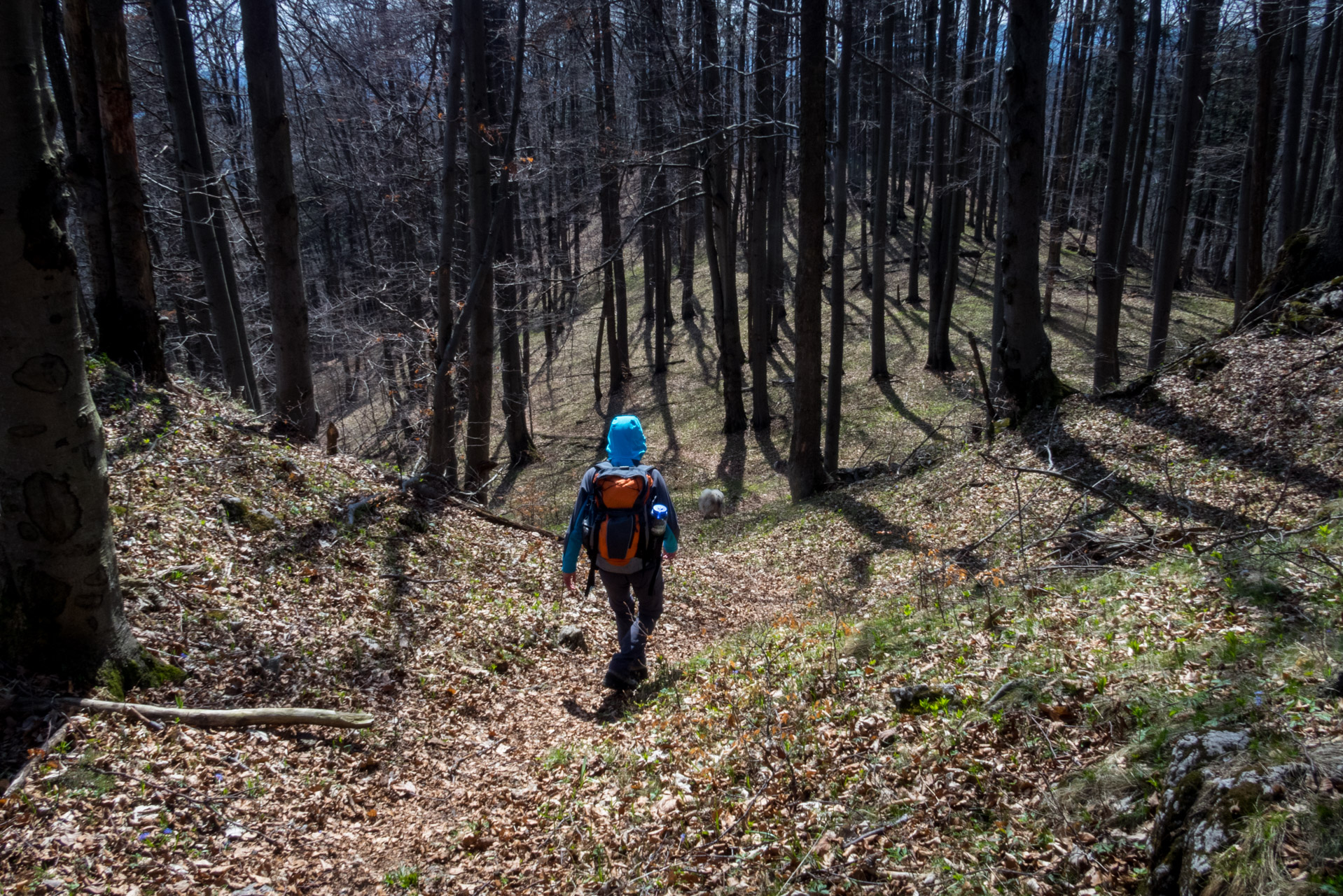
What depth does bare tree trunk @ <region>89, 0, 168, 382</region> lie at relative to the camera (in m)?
7.16

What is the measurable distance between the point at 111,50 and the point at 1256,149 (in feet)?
56.4

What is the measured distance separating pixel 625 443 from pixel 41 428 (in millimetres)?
3424

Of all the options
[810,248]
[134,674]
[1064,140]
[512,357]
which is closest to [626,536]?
[134,674]

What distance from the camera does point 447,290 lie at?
11.3m

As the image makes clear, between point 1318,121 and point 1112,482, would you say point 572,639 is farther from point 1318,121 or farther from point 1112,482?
point 1318,121

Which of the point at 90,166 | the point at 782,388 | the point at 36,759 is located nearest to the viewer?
the point at 36,759

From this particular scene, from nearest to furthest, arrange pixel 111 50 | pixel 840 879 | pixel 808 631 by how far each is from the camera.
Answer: pixel 840 879 < pixel 808 631 < pixel 111 50

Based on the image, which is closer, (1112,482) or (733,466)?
(1112,482)

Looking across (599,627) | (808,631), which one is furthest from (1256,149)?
(599,627)

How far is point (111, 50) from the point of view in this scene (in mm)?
7176

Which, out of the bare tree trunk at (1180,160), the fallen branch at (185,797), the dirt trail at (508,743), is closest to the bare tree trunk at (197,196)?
the dirt trail at (508,743)

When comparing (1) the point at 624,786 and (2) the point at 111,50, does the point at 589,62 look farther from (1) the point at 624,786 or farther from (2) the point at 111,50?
(1) the point at 624,786

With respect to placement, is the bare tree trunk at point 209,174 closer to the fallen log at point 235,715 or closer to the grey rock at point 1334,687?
the fallen log at point 235,715

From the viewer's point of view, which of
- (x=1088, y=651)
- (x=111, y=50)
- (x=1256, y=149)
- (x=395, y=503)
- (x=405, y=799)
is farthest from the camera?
(x=1256, y=149)
